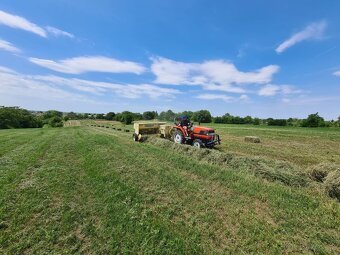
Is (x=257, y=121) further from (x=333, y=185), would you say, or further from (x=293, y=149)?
(x=333, y=185)

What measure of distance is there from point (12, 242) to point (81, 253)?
138 cm

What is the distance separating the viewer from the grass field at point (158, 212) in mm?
3826

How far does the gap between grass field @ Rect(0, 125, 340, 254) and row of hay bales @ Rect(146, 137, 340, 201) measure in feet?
1.05

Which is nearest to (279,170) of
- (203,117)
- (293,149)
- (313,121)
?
(293,149)

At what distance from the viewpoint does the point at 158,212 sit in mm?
4887

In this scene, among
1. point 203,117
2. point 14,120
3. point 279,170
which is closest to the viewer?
point 279,170

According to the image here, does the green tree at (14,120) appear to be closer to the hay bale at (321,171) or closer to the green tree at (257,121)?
the green tree at (257,121)

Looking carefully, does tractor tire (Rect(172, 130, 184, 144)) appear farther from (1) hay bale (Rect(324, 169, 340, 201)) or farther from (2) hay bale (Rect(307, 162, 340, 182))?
(1) hay bale (Rect(324, 169, 340, 201))

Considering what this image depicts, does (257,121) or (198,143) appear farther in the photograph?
(257,121)

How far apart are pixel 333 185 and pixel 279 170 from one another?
68.9 inches

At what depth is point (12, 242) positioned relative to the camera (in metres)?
3.84

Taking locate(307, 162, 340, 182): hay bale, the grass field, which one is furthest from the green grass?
the grass field

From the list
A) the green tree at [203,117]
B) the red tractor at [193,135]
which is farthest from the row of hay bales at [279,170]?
the green tree at [203,117]

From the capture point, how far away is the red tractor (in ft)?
40.1
